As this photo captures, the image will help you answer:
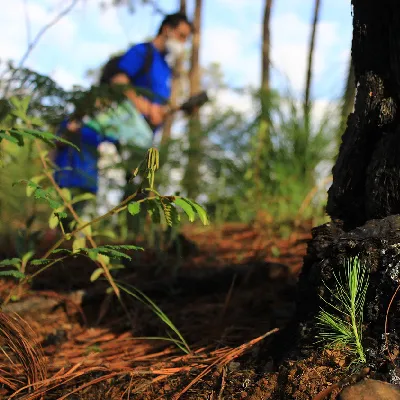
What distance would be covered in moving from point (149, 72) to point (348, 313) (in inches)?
130

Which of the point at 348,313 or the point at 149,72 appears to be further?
the point at 149,72

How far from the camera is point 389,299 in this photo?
130cm

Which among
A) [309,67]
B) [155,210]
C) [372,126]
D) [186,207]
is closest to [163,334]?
[155,210]

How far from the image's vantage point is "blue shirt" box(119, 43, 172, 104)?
4082 mm

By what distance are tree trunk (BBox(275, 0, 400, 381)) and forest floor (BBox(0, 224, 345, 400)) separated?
0.17 meters

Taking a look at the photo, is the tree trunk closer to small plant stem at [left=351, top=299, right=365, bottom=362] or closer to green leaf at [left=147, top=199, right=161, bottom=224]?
small plant stem at [left=351, top=299, right=365, bottom=362]

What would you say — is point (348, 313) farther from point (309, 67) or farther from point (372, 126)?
point (309, 67)

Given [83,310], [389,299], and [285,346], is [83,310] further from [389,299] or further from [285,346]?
[389,299]

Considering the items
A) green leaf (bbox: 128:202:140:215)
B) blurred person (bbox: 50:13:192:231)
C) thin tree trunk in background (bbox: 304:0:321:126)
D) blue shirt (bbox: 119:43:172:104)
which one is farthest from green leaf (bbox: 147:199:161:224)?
thin tree trunk in background (bbox: 304:0:321:126)

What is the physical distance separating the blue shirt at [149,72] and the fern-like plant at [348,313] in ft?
9.94

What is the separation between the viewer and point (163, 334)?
191 cm

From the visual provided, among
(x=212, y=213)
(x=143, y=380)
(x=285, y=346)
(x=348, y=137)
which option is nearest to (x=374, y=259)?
(x=285, y=346)

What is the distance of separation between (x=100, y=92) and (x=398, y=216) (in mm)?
1655

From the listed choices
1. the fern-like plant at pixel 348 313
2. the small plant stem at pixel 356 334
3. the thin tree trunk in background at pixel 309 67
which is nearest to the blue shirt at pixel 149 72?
the thin tree trunk in background at pixel 309 67
